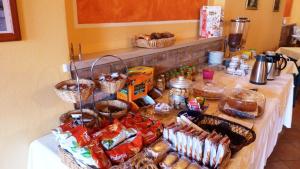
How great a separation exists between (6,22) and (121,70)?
582 mm

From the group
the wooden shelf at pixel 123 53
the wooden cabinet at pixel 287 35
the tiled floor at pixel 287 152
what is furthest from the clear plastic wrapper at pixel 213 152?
the wooden cabinet at pixel 287 35

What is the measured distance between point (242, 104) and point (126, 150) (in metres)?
0.72

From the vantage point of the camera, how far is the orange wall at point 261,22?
2381 millimetres

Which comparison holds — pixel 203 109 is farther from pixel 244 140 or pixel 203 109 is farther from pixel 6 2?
pixel 6 2

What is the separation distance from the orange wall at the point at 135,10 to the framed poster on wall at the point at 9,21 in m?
0.37

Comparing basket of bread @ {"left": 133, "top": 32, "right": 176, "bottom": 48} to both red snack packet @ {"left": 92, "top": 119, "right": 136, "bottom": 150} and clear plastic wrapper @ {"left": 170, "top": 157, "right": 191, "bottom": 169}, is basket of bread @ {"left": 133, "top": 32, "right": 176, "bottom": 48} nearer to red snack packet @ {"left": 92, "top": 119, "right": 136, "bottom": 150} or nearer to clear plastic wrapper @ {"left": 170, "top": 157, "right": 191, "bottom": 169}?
red snack packet @ {"left": 92, "top": 119, "right": 136, "bottom": 150}

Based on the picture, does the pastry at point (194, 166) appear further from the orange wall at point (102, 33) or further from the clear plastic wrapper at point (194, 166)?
the orange wall at point (102, 33)

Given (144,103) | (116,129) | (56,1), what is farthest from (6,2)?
(144,103)

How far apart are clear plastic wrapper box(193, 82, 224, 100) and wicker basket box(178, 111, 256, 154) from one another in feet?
A: 1.13

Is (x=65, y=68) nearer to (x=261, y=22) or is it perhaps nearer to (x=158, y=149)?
(x=158, y=149)

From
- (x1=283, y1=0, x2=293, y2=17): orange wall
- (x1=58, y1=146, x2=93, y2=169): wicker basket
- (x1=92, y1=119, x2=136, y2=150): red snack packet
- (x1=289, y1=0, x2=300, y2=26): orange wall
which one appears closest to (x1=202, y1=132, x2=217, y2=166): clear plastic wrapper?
(x1=92, y1=119, x2=136, y2=150): red snack packet

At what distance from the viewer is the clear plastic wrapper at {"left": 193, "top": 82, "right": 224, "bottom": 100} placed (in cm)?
139

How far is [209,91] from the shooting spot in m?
1.42

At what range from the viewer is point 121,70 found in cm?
123
